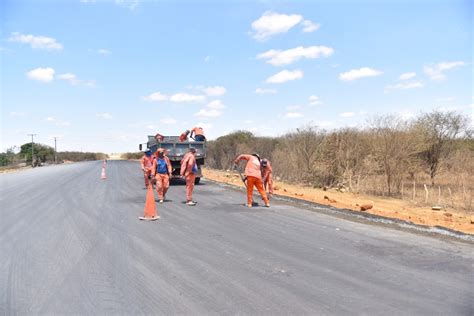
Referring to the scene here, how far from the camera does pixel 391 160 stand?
2177cm

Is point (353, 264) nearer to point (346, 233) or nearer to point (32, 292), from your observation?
point (346, 233)

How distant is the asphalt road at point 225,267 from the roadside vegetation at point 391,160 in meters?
10.3

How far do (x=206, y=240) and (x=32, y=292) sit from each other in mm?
3636

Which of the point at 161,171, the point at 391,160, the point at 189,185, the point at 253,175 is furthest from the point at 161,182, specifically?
the point at 391,160

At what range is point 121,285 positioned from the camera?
566 centimetres

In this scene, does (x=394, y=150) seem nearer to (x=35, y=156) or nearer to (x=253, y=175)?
(x=253, y=175)

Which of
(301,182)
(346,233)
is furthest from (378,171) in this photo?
(346,233)

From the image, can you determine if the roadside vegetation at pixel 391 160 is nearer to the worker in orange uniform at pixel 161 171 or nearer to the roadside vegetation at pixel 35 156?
the worker in orange uniform at pixel 161 171

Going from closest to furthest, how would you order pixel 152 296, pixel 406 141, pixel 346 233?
pixel 152 296 < pixel 346 233 < pixel 406 141

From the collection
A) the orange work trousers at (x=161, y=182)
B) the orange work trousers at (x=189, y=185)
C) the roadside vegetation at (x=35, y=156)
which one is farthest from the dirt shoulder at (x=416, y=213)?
the roadside vegetation at (x=35, y=156)

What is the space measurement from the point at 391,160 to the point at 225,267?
17.3 m

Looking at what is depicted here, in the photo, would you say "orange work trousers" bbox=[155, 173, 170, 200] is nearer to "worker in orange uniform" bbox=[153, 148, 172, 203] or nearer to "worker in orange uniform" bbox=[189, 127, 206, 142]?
"worker in orange uniform" bbox=[153, 148, 172, 203]

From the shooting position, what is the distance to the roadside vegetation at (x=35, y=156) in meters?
71.1

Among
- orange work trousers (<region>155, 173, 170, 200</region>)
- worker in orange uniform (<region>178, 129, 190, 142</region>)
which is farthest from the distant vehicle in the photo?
orange work trousers (<region>155, 173, 170, 200</region>)
